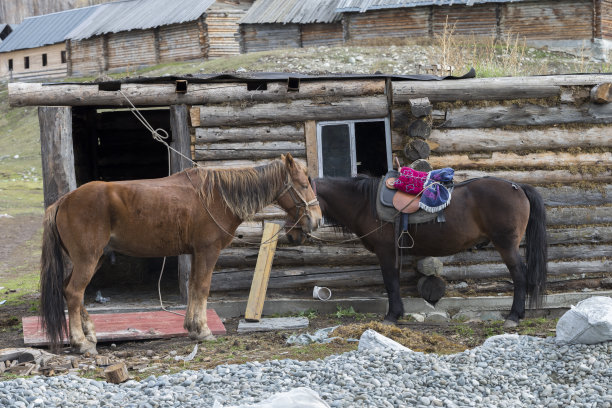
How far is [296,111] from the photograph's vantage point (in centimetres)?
957

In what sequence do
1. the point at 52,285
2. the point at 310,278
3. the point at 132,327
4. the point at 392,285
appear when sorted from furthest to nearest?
the point at 310,278
the point at 392,285
the point at 132,327
the point at 52,285

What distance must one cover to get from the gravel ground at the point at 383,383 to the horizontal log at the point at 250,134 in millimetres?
4002

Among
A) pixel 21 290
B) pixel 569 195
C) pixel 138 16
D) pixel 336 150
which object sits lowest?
pixel 21 290

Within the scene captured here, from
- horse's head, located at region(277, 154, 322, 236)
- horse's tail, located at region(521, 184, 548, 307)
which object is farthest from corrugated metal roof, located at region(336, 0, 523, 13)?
horse's head, located at region(277, 154, 322, 236)

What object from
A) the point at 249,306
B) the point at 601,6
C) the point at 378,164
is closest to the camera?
the point at 249,306

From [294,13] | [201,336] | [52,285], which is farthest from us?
[294,13]

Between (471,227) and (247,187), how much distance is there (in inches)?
106

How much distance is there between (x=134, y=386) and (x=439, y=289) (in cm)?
461

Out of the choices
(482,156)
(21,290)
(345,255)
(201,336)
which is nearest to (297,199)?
(201,336)

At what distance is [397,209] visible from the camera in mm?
8492

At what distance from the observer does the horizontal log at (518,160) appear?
958 cm

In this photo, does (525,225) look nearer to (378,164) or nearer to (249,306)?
(249,306)

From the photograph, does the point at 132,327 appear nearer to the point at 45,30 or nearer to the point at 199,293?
the point at 199,293

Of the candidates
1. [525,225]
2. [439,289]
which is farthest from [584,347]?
[439,289]
